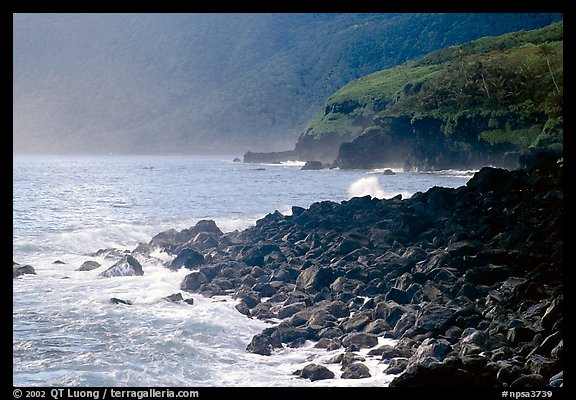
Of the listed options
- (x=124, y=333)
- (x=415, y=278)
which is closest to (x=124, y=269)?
(x=124, y=333)

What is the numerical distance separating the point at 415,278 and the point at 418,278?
0.08 meters

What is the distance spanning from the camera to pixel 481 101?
9212 centimetres

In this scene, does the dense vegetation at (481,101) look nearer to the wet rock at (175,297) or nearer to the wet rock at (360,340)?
the wet rock at (175,297)

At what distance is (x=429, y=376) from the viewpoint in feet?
35.7

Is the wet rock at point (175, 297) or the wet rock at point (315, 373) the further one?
the wet rock at point (175, 297)

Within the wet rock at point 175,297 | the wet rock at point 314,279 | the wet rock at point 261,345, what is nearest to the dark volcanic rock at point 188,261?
the wet rock at point 175,297

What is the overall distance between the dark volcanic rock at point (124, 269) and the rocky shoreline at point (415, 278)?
1.4 inches

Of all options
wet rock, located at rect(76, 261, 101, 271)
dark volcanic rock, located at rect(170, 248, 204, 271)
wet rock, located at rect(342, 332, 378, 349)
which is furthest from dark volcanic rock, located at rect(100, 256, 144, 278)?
wet rock, located at rect(342, 332, 378, 349)

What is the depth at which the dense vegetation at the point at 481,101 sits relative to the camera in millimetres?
78688

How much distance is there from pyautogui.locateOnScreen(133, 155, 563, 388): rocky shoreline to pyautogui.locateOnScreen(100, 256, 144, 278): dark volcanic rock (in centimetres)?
161

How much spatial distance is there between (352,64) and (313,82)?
35.2 ft

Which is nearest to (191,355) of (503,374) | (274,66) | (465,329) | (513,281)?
(465,329)

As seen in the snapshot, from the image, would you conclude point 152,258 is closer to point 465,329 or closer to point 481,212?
point 481,212

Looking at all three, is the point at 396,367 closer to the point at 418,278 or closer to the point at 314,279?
the point at 418,278
